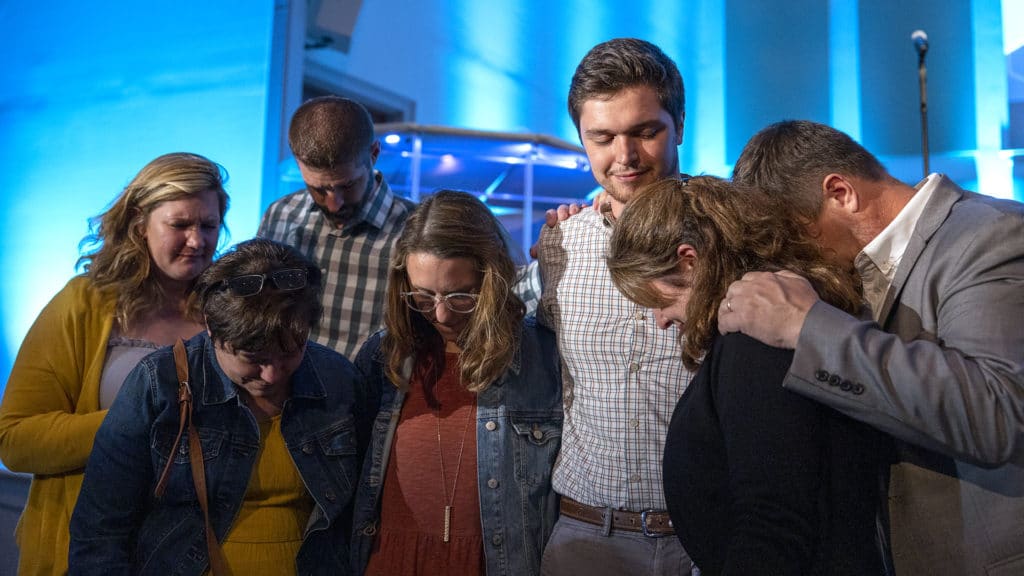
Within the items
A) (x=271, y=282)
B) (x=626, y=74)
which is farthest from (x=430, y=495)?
(x=626, y=74)

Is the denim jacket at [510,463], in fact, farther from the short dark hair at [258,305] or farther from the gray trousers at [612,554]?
the short dark hair at [258,305]

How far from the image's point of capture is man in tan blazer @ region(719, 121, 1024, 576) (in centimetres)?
111

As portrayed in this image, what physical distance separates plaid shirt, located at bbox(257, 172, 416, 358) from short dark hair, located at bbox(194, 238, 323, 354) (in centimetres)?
74

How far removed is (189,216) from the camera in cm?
219

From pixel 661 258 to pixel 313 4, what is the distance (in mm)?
5110

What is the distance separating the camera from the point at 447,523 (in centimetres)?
179

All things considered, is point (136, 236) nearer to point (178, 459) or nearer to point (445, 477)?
point (178, 459)

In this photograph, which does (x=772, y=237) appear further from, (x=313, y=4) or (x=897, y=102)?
(x=897, y=102)

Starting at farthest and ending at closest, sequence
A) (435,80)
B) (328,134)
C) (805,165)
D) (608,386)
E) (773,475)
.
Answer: (435,80) < (328,134) < (608,386) < (805,165) < (773,475)

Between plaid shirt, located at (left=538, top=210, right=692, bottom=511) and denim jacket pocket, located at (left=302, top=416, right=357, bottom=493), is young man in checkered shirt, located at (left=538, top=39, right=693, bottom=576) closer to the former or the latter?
plaid shirt, located at (left=538, top=210, right=692, bottom=511)

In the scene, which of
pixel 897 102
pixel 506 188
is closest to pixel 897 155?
pixel 897 102

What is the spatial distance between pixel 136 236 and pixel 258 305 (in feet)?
2.12

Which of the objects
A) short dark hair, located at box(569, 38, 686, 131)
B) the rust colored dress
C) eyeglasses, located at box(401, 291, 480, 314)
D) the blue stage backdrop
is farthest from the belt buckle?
the blue stage backdrop

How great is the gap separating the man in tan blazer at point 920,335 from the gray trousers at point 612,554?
1.42 ft
